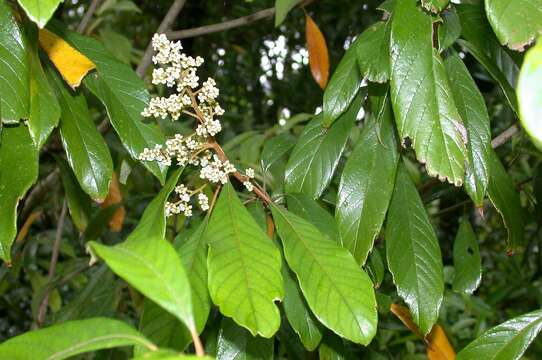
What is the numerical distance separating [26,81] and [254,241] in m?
0.30

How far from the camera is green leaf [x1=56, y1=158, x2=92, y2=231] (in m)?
1.39

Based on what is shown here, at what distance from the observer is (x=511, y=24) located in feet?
2.09

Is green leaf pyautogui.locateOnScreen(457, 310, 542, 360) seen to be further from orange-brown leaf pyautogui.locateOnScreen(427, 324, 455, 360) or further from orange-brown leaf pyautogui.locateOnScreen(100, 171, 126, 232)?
orange-brown leaf pyautogui.locateOnScreen(100, 171, 126, 232)

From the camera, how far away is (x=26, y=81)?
0.76 m

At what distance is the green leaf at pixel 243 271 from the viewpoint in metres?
0.67

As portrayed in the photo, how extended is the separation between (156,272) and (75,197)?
1.03 m

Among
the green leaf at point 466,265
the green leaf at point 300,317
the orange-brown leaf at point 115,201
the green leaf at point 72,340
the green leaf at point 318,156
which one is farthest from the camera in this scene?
the orange-brown leaf at point 115,201

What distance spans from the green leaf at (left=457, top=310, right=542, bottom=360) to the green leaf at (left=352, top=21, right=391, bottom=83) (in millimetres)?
353

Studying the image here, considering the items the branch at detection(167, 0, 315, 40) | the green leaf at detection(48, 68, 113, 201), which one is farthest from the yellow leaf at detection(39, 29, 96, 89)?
the branch at detection(167, 0, 315, 40)

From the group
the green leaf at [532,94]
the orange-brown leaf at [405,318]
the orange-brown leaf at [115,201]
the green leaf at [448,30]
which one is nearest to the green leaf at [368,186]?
the green leaf at [448,30]

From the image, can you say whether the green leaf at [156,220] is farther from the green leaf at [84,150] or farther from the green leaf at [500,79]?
the green leaf at [500,79]

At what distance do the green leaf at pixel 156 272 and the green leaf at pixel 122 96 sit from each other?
422 mm

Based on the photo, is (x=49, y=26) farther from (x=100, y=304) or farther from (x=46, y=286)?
(x=46, y=286)

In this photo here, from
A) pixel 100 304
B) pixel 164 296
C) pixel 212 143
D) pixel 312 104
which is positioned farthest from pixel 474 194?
pixel 312 104
